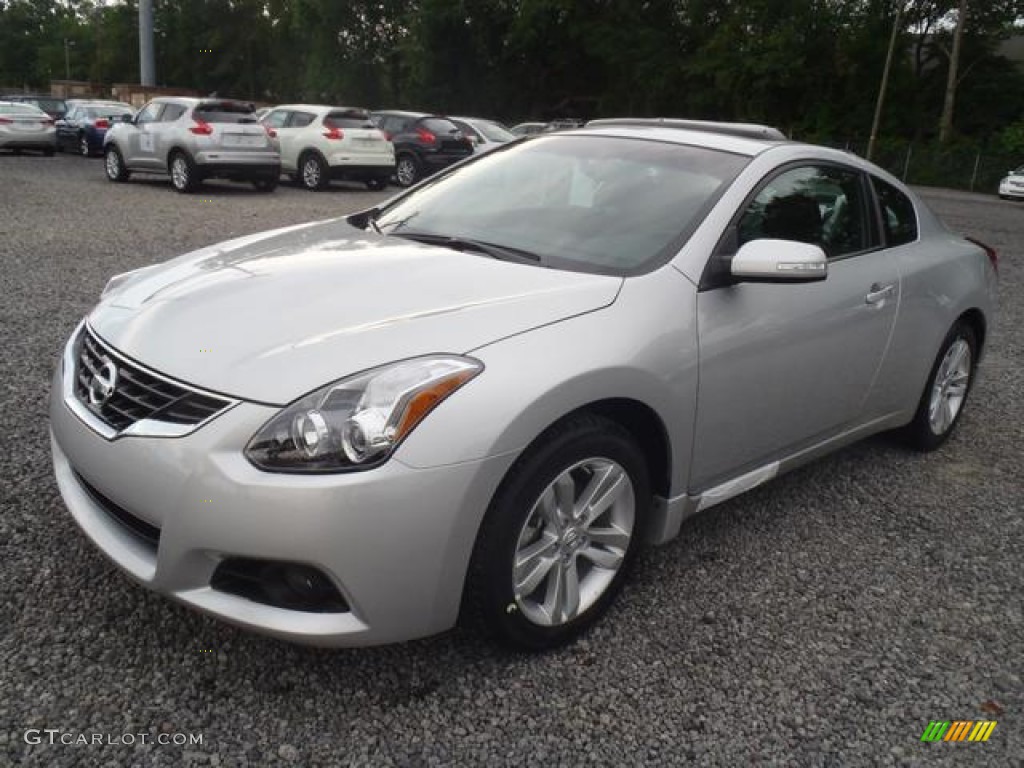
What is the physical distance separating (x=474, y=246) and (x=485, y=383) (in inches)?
39.0

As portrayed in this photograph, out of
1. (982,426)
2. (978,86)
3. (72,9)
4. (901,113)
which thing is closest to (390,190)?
(982,426)

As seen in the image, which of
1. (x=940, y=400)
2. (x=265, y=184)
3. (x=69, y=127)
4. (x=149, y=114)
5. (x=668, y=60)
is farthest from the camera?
(x=668, y=60)

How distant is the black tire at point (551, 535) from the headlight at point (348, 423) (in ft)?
1.12

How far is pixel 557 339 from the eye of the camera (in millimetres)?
2383

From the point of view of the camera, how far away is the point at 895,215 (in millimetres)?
3941

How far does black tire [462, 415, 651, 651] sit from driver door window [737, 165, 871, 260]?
3.30 feet

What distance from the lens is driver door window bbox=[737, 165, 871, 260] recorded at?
124 inches

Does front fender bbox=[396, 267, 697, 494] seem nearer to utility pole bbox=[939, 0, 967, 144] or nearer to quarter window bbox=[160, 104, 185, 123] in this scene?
quarter window bbox=[160, 104, 185, 123]

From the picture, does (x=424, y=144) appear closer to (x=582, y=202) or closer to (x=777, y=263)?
(x=582, y=202)

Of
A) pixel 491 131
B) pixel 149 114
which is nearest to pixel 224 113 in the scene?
pixel 149 114

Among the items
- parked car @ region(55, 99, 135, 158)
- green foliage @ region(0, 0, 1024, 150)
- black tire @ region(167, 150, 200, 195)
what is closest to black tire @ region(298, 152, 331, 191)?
black tire @ region(167, 150, 200, 195)

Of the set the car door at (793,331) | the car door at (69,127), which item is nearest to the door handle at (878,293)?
the car door at (793,331)

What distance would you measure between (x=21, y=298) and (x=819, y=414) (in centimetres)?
585

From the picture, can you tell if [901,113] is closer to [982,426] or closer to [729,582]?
[982,426]
